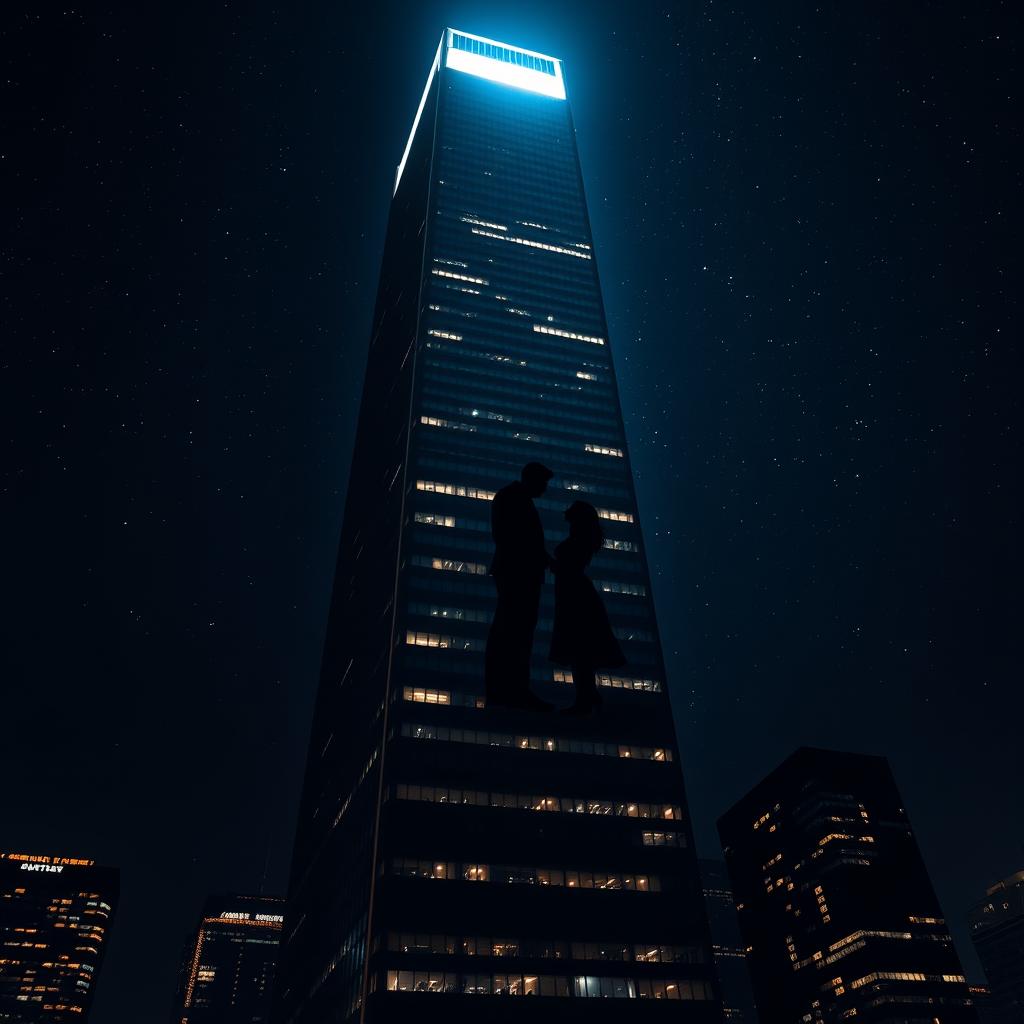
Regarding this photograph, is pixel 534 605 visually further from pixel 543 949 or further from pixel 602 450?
pixel 602 450

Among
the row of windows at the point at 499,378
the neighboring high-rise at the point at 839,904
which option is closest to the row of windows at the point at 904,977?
the neighboring high-rise at the point at 839,904

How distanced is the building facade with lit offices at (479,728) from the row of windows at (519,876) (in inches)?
8.3

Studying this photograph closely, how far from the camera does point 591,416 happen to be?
12606cm

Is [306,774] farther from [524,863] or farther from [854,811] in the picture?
[854,811]

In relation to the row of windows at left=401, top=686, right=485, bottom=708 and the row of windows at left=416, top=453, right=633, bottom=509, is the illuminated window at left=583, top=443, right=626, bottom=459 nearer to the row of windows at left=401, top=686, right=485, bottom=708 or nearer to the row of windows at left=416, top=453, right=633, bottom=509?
the row of windows at left=416, top=453, right=633, bottom=509

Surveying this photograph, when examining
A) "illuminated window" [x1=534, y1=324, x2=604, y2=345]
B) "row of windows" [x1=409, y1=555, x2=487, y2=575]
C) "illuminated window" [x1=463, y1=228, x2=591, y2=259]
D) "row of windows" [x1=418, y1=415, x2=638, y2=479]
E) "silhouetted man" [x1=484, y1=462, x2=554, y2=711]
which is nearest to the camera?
"silhouetted man" [x1=484, y1=462, x2=554, y2=711]

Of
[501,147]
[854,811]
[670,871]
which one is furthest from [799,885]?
[501,147]

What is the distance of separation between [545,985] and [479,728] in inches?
1006

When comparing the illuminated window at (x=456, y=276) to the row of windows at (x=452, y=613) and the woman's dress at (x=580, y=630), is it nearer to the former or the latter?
the row of windows at (x=452, y=613)

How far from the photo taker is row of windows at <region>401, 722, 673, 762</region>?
85.8 metres

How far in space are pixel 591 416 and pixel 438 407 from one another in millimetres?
24372

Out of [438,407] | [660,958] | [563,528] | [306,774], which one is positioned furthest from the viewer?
[306,774]

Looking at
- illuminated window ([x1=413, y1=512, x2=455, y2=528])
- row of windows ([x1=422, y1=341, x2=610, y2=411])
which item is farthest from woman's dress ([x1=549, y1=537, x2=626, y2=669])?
row of windows ([x1=422, y1=341, x2=610, y2=411])

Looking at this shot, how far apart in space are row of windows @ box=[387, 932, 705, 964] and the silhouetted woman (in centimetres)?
7525
